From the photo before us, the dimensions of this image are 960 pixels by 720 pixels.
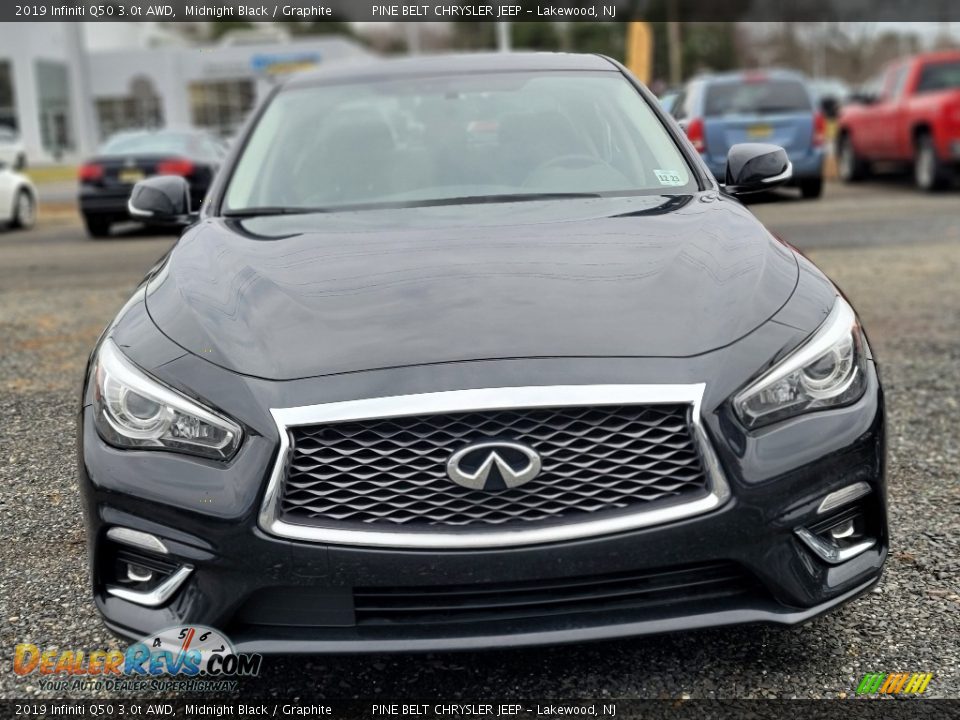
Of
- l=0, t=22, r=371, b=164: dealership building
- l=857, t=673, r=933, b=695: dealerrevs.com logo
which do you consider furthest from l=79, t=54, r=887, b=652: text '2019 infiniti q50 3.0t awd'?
l=0, t=22, r=371, b=164: dealership building

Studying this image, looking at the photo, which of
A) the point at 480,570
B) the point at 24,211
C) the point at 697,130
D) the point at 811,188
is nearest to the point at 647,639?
the point at 480,570

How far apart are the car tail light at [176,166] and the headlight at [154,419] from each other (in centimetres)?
1217

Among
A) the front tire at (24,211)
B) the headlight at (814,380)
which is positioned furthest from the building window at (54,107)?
the headlight at (814,380)

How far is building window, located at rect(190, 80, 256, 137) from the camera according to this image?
52.7 m

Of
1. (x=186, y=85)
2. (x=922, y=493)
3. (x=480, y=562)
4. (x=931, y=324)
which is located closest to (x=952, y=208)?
(x=931, y=324)

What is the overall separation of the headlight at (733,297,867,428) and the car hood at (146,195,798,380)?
0.13 meters

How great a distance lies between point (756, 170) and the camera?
12.8 feet

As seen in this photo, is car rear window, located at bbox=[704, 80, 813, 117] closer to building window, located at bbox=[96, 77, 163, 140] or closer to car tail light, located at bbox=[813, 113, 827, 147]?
car tail light, located at bbox=[813, 113, 827, 147]

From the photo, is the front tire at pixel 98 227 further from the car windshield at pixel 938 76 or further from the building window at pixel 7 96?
Answer: the building window at pixel 7 96

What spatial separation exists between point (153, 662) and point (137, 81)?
53.4 m

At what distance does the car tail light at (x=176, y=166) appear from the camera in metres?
14.1

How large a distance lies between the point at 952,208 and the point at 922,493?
994cm

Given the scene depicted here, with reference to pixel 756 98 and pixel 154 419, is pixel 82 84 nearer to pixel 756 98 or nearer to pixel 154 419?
pixel 756 98

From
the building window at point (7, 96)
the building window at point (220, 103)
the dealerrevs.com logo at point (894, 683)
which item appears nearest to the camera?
→ the dealerrevs.com logo at point (894, 683)
